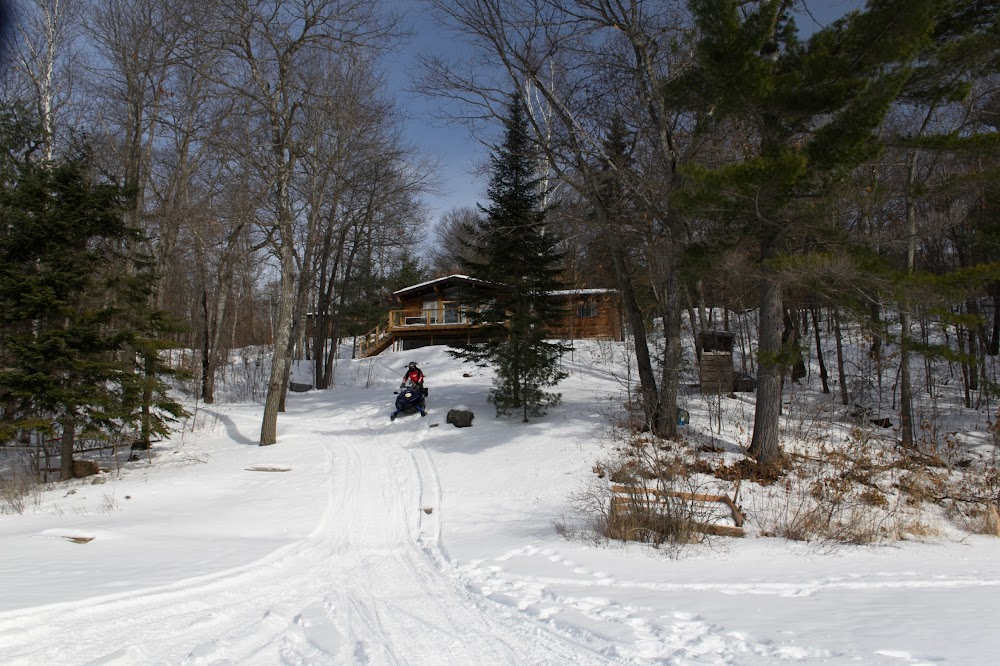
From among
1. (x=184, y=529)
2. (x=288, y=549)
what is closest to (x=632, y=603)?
(x=288, y=549)

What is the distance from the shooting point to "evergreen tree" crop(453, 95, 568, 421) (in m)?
13.5

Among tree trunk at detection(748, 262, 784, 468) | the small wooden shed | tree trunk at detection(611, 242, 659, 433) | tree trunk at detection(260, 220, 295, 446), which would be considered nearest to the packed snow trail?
tree trunk at detection(748, 262, 784, 468)

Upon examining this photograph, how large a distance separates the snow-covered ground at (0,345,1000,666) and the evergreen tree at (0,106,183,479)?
1524 millimetres

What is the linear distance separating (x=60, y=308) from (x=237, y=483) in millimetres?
4838

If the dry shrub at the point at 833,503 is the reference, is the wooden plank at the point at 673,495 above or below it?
above

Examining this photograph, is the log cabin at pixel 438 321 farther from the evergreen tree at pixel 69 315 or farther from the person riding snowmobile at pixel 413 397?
the evergreen tree at pixel 69 315

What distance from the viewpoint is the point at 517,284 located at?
14.2 m

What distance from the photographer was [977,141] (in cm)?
737

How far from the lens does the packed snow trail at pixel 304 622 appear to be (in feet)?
11.0

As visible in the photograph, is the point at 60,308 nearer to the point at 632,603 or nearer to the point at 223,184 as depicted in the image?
the point at 223,184

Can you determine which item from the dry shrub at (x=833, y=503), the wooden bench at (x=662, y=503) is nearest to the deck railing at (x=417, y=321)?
the dry shrub at (x=833, y=503)

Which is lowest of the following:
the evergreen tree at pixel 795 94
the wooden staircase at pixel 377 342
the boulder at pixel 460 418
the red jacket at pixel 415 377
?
the boulder at pixel 460 418

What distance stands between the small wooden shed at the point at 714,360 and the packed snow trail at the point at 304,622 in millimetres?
11714

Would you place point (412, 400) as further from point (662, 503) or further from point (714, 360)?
point (662, 503)
